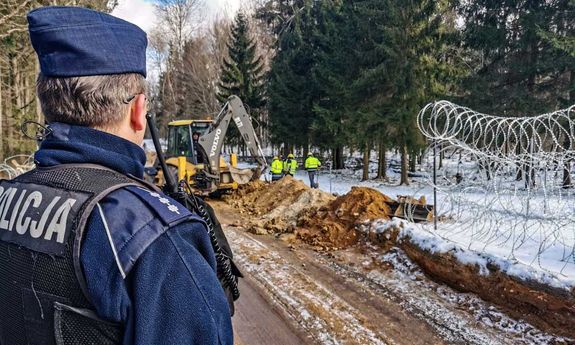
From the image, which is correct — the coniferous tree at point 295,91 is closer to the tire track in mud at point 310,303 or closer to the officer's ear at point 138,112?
the tire track in mud at point 310,303

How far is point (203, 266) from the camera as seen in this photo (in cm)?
121

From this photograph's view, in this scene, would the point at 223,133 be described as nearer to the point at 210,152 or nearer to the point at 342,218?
the point at 210,152

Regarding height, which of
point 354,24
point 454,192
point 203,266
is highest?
point 354,24

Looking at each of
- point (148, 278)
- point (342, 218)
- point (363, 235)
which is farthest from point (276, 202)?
point (148, 278)

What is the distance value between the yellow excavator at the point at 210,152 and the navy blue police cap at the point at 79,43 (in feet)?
37.4

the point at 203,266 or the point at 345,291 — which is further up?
the point at 203,266

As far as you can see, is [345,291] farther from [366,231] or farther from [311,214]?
[311,214]

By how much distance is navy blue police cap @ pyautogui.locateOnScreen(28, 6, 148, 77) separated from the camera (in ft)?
4.12

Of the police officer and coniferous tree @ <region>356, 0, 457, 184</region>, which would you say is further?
coniferous tree @ <region>356, 0, 457, 184</region>

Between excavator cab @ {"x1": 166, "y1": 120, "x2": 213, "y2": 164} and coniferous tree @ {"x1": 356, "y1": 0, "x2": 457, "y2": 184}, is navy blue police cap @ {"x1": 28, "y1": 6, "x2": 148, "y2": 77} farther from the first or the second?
coniferous tree @ {"x1": 356, "y1": 0, "x2": 457, "y2": 184}

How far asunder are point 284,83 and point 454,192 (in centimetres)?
2229

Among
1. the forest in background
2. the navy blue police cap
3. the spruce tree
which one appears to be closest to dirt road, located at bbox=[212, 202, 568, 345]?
the navy blue police cap

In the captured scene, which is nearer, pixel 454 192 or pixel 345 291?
pixel 345 291

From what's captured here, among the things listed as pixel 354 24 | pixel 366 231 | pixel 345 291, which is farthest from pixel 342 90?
pixel 345 291
